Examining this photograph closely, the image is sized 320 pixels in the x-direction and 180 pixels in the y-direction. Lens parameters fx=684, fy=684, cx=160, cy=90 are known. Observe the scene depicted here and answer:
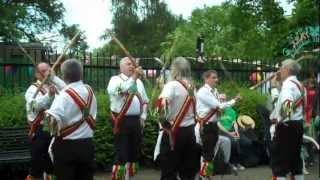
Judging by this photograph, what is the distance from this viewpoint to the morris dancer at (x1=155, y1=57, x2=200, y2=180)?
8.58 meters

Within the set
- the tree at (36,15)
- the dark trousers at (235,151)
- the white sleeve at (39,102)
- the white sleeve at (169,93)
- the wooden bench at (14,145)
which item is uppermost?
the tree at (36,15)

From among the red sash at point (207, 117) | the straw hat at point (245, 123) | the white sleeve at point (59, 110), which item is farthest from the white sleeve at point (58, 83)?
the straw hat at point (245, 123)

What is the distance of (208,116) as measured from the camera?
987 centimetres

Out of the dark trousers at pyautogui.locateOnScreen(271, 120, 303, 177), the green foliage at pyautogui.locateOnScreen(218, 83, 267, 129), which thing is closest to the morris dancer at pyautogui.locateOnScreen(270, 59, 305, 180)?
the dark trousers at pyautogui.locateOnScreen(271, 120, 303, 177)

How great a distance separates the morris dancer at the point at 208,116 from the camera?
31.9 feet

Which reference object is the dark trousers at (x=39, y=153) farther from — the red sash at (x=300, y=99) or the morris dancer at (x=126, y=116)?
the red sash at (x=300, y=99)

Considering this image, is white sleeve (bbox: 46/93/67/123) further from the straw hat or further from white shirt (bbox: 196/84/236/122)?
the straw hat

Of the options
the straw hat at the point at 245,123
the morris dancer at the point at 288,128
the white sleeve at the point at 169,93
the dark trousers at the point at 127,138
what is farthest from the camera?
the straw hat at the point at 245,123

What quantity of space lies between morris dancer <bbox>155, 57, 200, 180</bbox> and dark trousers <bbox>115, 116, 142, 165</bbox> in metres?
1.15

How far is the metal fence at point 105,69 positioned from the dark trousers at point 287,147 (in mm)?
685

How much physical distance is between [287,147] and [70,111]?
10.4 feet

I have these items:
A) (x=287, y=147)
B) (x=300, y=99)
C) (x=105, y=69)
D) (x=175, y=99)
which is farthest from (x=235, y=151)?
(x=175, y=99)

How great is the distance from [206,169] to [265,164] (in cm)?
312

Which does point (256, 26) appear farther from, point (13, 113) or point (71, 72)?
point (71, 72)
